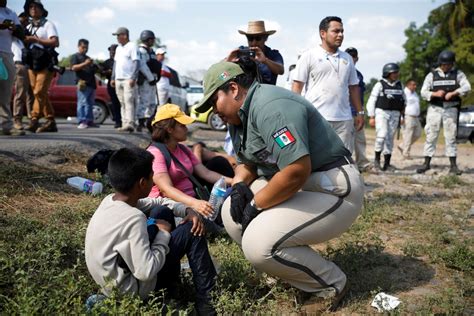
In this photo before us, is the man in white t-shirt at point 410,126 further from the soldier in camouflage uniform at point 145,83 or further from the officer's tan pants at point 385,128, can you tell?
the soldier in camouflage uniform at point 145,83

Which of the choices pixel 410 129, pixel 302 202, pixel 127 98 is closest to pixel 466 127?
pixel 410 129

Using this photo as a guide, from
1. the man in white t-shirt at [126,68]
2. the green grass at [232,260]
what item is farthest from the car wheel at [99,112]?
the green grass at [232,260]

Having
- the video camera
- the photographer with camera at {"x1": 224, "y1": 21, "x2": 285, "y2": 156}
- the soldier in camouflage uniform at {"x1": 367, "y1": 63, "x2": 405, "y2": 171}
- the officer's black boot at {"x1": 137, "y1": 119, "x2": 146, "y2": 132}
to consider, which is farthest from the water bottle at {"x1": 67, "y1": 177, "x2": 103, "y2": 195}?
the soldier in camouflage uniform at {"x1": 367, "y1": 63, "x2": 405, "y2": 171}

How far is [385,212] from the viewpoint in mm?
5129

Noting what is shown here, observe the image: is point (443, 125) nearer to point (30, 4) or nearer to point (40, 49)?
point (40, 49)

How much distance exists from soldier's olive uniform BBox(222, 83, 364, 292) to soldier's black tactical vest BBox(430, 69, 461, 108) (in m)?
6.08

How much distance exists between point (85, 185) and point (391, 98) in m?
5.91

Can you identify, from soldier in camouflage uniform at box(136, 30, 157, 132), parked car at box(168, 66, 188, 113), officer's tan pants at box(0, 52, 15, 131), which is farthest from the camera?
parked car at box(168, 66, 188, 113)

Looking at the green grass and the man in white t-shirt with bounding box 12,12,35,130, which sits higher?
the man in white t-shirt with bounding box 12,12,35,130

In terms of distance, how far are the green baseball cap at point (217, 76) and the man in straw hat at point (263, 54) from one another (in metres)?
2.20

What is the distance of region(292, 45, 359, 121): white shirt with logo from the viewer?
18.2ft

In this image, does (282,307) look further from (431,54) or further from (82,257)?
(431,54)

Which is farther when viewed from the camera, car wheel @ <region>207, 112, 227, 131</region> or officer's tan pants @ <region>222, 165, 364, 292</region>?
car wheel @ <region>207, 112, 227, 131</region>

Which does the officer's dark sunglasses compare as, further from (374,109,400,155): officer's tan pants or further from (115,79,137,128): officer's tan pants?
(115,79,137,128): officer's tan pants
